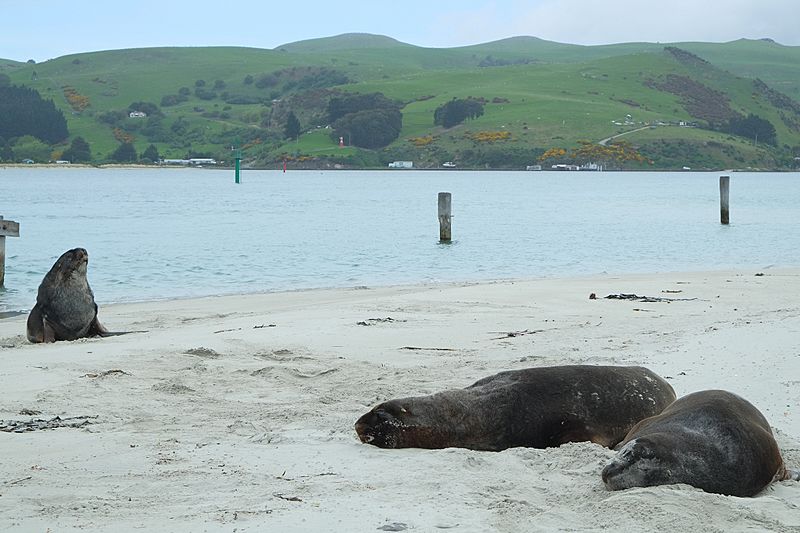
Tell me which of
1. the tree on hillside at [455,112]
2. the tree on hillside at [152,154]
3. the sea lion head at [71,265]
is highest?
the tree on hillside at [455,112]

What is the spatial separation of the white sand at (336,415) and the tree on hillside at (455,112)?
123m

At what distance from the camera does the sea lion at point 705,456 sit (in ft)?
17.5

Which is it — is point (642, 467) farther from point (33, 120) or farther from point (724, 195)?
point (33, 120)

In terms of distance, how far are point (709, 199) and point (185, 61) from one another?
146230 mm

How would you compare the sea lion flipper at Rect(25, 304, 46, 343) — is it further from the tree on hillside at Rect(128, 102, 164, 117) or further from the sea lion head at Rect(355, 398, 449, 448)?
the tree on hillside at Rect(128, 102, 164, 117)

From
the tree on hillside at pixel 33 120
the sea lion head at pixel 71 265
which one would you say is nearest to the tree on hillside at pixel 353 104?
the tree on hillside at pixel 33 120

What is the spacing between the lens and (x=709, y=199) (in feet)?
224

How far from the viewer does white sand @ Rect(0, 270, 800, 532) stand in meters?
5.04

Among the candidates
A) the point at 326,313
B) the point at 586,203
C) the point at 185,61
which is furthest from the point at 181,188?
the point at 185,61

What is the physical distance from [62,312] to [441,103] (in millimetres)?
134955

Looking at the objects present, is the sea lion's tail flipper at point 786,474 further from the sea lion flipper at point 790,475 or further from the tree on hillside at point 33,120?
the tree on hillside at point 33,120

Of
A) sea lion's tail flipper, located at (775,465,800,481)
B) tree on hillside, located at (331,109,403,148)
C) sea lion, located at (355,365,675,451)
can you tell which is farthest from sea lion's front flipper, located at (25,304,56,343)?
tree on hillside, located at (331,109,403,148)

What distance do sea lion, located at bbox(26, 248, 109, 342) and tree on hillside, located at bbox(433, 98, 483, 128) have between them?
125527 mm

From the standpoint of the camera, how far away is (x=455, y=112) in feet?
447
